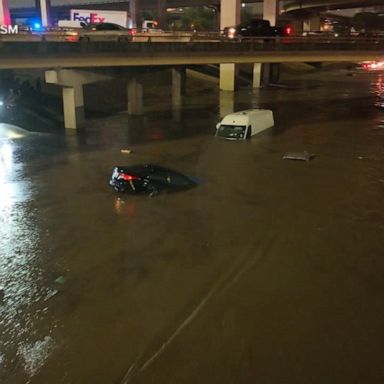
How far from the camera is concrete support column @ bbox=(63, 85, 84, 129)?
35.4 m

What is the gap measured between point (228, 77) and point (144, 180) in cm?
3995

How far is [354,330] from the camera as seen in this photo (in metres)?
11.3

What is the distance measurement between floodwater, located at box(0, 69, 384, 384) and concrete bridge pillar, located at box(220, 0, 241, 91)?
30367mm

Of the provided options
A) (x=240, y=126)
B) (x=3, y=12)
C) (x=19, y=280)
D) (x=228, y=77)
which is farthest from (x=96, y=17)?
(x=19, y=280)

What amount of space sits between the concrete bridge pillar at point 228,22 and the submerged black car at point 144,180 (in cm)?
3845

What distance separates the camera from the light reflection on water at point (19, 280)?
34.6 ft

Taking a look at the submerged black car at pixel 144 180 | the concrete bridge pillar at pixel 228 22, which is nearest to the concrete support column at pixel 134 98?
the concrete bridge pillar at pixel 228 22

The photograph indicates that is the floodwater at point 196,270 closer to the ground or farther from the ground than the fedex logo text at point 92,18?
closer to the ground

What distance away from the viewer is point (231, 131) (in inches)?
1287

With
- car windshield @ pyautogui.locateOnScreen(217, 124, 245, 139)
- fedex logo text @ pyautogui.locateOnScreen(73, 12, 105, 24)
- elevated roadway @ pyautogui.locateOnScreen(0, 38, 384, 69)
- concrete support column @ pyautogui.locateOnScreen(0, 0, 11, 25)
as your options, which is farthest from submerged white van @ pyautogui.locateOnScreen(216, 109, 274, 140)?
concrete support column @ pyautogui.locateOnScreen(0, 0, 11, 25)

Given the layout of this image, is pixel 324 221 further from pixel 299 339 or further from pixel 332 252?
pixel 299 339

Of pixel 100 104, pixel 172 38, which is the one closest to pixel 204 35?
pixel 172 38

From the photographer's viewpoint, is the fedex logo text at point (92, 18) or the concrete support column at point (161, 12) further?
the concrete support column at point (161, 12)

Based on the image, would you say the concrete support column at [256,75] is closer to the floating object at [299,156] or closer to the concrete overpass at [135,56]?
the concrete overpass at [135,56]
